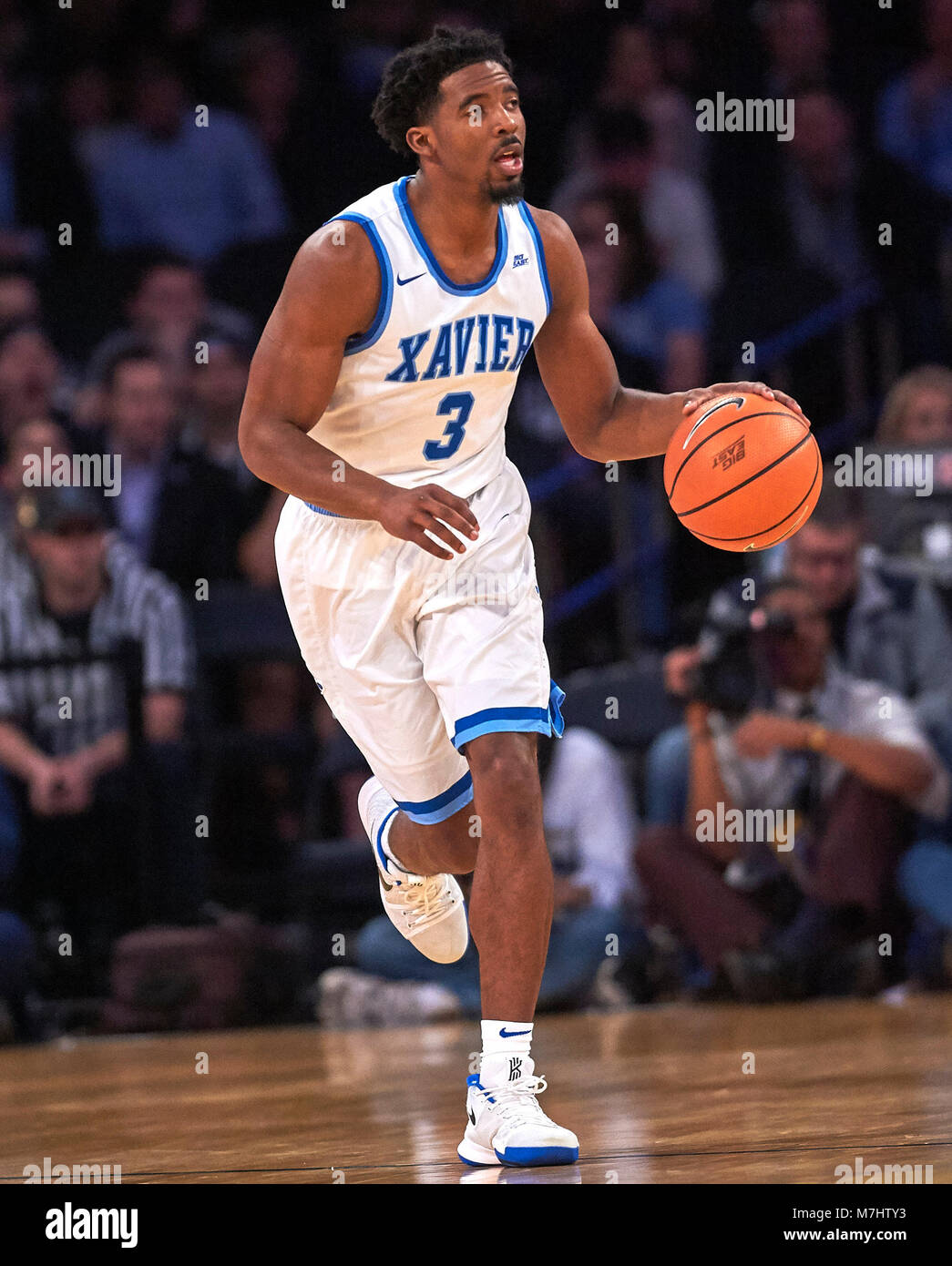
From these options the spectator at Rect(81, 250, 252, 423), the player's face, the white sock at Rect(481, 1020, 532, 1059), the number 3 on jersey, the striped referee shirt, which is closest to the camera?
the white sock at Rect(481, 1020, 532, 1059)

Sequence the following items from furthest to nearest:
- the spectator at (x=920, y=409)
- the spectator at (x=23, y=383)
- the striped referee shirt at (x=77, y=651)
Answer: the spectator at (x=23, y=383) → the spectator at (x=920, y=409) → the striped referee shirt at (x=77, y=651)

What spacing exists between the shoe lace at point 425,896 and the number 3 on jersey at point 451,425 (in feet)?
3.36

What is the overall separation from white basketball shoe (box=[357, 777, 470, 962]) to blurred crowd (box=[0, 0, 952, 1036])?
1.86 m

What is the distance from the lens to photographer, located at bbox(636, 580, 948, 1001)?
19.4 feet

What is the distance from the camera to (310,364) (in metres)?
3.37

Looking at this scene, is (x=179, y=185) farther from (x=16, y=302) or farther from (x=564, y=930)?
(x=564, y=930)

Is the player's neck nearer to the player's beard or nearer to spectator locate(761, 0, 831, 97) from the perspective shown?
the player's beard

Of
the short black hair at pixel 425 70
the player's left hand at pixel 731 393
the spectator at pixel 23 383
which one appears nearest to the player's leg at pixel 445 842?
the player's left hand at pixel 731 393

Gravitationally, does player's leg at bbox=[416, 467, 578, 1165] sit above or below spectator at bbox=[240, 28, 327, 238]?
below

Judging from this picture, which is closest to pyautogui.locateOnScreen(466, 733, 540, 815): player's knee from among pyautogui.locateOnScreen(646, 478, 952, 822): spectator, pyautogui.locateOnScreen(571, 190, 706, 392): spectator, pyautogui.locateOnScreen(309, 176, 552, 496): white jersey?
pyautogui.locateOnScreen(309, 176, 552, 496): white jersey

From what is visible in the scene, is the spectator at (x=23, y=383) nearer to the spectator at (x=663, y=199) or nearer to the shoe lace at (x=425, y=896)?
the spectator at (x=663, y=199)

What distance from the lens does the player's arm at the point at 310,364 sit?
3287mm

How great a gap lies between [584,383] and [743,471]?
48cm

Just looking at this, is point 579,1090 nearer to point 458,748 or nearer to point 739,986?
point 458,748
